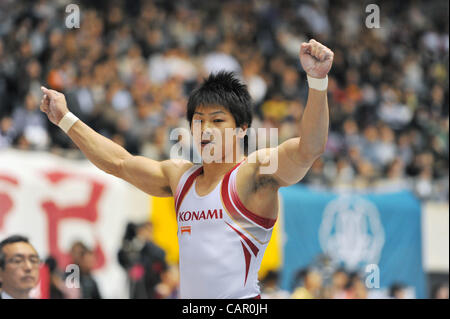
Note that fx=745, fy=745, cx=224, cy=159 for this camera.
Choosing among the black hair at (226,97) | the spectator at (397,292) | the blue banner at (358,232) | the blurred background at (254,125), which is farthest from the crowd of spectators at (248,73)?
the black hair at (226,97)

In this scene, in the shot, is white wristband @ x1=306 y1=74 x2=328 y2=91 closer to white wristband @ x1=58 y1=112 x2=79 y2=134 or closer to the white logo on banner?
white wristband @ x1=58 y1=112 x2=79 y2=134

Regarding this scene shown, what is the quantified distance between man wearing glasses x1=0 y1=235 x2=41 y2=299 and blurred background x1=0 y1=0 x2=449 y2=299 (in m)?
1.94

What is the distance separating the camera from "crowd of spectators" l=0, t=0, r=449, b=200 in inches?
485

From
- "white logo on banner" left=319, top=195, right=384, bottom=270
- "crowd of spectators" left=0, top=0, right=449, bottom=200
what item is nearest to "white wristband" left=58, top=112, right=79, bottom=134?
"crowd of spectators" left=0, top=0, right=449, bottom=200

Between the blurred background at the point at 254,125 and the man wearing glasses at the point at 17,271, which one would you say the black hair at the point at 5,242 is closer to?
the man wearing glasses at the point at 17,271

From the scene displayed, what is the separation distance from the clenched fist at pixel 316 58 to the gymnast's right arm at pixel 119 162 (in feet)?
4.11

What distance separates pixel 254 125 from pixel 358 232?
9.12 ft

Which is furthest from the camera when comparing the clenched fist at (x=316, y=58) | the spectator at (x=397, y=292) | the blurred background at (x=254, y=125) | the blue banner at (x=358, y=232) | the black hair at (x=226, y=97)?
the blue banner at (x=358, y=232)

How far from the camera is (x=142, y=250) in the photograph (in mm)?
9898

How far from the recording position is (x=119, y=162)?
487cm

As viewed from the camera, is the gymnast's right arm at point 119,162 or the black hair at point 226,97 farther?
the gymnast's right arm at point 119,162

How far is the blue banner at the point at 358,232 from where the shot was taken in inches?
484

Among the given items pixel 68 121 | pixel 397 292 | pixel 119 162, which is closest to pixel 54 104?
pixel 68 121

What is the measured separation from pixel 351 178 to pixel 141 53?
4.89m
